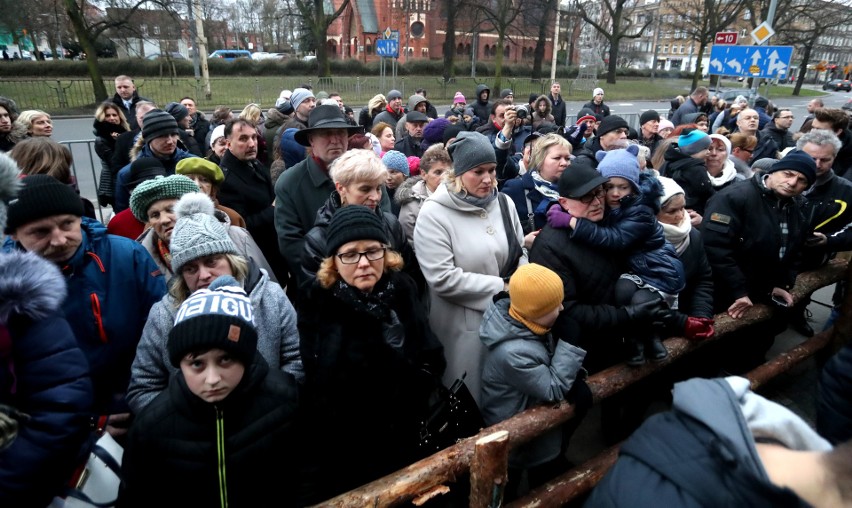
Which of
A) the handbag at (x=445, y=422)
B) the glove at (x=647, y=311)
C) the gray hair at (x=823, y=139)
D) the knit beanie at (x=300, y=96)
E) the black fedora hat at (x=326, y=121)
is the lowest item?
the handbag at (x=445, y=422)

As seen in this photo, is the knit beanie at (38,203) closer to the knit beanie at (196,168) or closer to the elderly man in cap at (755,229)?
the knit beanie at (196,168)

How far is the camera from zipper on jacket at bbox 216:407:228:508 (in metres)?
1.75

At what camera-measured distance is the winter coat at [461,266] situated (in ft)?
9.02

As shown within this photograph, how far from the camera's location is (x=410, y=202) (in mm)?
3607

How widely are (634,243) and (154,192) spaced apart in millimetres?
2776

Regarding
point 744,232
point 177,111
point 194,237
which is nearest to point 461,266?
point 194,237

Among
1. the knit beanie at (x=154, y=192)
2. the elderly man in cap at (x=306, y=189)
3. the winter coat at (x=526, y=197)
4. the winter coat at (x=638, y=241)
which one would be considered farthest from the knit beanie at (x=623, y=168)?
the knit beanie at (x=154, y=192)

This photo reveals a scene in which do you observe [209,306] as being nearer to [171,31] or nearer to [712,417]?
[712,417]

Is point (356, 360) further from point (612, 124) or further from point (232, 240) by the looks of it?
point (612, 124)

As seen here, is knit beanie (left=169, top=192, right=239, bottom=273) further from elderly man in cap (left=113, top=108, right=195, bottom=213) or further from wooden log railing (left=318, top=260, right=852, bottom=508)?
elderly man in cap (left=113, top=108, right=195, bottom=213)

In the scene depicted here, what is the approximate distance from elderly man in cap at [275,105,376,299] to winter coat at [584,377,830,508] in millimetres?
2506

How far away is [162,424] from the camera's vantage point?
5.78 ft

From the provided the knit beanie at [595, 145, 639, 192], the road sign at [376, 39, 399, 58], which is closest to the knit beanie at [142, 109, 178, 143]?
the knit beanie at [595, 145, 639, 192]

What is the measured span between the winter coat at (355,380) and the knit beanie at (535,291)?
0.53m
